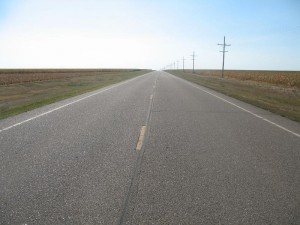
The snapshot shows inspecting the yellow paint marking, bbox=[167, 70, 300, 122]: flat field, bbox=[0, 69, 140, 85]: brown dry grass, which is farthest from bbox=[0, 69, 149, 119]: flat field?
bbox=[167, 70, 300, 122]: flat field

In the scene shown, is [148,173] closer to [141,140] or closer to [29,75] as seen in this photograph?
[141,140]

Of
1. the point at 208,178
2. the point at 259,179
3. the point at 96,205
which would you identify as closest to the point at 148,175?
the point at 208,178

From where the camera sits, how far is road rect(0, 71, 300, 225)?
13.2 ft

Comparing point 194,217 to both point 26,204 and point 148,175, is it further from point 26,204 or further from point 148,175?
point 26,204

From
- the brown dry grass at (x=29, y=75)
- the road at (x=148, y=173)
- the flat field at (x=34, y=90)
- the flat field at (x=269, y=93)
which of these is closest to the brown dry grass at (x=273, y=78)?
the flat field at (x=269, y=93)

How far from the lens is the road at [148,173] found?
4.02m

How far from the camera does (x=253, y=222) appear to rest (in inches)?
151

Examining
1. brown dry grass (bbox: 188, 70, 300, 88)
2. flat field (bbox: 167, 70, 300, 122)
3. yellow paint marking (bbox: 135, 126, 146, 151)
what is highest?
yellow paint marking (bbox: 135, 126, 146, 151)

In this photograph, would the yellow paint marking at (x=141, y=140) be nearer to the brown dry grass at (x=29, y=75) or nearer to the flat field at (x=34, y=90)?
the flat field at (x=34, y=90)

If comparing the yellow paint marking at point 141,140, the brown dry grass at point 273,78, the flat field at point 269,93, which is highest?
the yellow paint marking at point 141,140

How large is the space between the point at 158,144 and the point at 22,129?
4.16 m

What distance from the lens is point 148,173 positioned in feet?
17.9

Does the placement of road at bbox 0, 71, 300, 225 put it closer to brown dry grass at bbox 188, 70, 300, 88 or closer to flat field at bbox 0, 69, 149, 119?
flat field at bbox 0, 69, 149, 119

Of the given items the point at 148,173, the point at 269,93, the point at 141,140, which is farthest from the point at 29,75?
the point at 148,173
